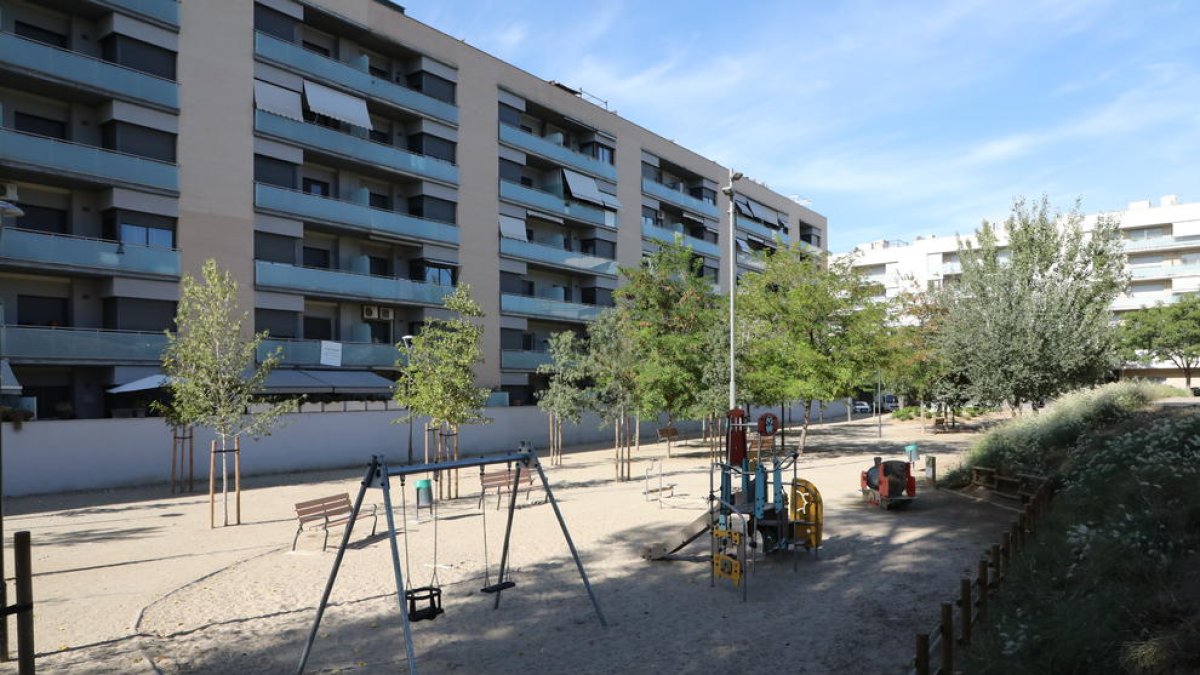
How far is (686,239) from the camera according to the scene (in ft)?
163

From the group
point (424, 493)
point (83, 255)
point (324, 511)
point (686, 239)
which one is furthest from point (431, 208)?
point (324, 511)

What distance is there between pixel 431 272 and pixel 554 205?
28.5 feet

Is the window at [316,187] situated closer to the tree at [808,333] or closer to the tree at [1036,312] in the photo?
the tree at [808,333]

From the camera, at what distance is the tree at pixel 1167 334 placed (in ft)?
188

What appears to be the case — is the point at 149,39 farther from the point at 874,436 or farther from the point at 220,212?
the point at 874,436

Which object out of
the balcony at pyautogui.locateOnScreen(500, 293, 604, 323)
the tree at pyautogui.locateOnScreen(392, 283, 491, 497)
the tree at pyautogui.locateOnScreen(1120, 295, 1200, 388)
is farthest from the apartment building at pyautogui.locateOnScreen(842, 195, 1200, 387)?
the tree at pyautogui.locateOnScreen(392, 283, 491, 497)

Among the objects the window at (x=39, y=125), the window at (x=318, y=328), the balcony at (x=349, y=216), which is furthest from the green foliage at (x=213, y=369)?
the window at (x=318, y=328)

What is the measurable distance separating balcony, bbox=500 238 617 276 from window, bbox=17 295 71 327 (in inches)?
694

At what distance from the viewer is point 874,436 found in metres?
38.4

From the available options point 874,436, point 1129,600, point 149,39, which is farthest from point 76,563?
point 874,436

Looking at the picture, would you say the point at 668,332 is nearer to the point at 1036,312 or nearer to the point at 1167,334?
the point at 1036,312

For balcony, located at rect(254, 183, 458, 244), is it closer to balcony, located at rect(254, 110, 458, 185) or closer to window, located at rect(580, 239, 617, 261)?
balcony, located at rect(254, 110, 458, 185)

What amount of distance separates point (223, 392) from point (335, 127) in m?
18.0

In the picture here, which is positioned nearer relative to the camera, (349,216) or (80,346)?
(80,346)
